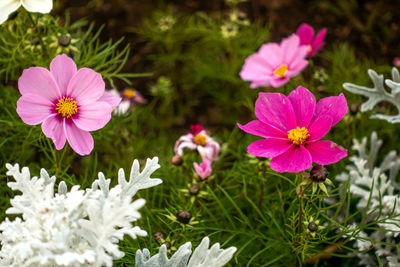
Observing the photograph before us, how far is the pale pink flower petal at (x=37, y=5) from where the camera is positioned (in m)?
0.83

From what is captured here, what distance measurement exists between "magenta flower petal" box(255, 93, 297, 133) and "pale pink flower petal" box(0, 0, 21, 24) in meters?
0.50

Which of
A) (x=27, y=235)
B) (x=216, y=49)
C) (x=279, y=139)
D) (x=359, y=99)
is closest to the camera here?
(x=27, y=235)

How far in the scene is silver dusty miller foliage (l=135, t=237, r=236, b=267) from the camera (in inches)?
28.5

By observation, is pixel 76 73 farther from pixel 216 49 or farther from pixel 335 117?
pixel 216 49

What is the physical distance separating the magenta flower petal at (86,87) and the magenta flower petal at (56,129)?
0.19ft

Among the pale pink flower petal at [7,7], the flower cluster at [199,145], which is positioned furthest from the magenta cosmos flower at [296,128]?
the pale pink flower petal at [7,7]

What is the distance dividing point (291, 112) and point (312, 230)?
24cm

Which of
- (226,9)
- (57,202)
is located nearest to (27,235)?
(57,202)

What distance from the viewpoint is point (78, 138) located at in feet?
2.79

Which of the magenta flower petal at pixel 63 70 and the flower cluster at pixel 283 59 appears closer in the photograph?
the magenta flower petal at pixel 63 70

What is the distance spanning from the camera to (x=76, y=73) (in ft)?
2.76

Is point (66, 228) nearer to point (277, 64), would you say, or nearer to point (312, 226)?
point (312, 226)

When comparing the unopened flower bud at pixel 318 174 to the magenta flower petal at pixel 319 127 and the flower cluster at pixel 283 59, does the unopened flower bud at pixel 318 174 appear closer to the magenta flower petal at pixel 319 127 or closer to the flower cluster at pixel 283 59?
the magenta flower petal at pixel 319 127

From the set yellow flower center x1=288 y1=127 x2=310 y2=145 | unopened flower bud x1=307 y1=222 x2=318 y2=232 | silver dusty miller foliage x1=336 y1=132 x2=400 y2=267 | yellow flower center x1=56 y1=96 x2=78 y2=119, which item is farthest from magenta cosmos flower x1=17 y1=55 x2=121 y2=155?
silver dusty miller foliage x1=336 y1=132 x2=400 y2=267
